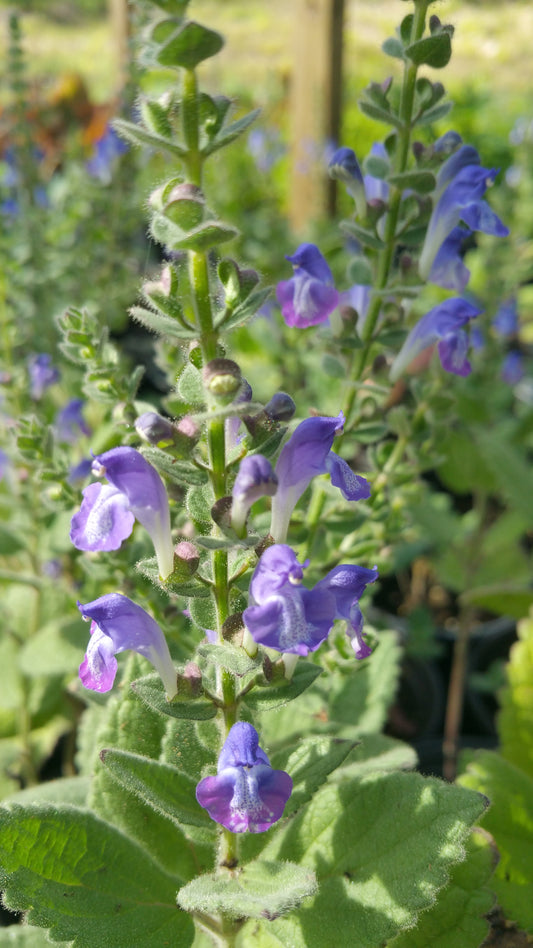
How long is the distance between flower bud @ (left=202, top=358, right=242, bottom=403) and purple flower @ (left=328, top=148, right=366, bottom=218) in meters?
0.64

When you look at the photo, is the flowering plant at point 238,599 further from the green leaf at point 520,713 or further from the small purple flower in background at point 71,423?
the small purple flower in background at point 71,423

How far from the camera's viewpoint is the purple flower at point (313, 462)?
96cm

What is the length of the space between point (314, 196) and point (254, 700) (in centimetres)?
401

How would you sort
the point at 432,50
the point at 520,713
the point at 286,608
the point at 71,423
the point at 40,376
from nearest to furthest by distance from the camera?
the point at 286,608 < the point at 432,50 < the point at 520,713 < the point at 40,376 < the point at 71,423

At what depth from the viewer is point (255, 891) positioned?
95 centimetres

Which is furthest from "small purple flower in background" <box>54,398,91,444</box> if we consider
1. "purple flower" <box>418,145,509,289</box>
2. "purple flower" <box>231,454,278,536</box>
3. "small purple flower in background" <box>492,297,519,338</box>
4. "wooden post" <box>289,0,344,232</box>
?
"wooden post" <box>289,0,344,232</box>

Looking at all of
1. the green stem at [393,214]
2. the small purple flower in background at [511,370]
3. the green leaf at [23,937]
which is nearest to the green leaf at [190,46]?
the green stem at [393,214]

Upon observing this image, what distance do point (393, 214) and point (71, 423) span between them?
1085 mm

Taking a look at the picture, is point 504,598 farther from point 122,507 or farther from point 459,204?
point 122,507

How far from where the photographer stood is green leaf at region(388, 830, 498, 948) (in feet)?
3.76

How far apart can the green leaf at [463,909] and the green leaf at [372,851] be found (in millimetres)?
154

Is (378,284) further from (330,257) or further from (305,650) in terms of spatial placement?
(305,650)

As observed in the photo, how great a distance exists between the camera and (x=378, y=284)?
135 cm

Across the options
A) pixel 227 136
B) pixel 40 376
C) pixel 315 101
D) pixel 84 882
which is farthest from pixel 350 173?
pixel 315 101
